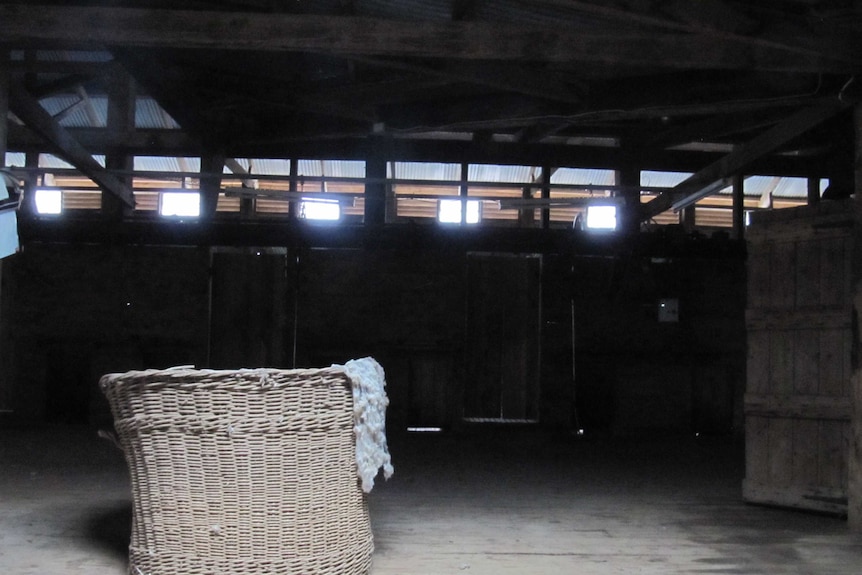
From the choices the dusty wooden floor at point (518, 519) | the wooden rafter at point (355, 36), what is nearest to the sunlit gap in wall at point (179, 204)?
the dusty wooden floor at point (518, 519)

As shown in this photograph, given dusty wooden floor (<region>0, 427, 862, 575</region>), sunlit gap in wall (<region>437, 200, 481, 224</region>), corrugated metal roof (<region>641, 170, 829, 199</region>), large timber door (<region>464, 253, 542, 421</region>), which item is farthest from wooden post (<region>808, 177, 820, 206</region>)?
sunlit gap in wall (<region>437, 200, 481, 224</region>)

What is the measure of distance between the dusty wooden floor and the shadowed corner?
0.03ft

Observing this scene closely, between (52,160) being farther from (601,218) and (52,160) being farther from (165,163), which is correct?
(601,218)

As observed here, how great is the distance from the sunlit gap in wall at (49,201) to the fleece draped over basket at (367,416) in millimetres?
7799

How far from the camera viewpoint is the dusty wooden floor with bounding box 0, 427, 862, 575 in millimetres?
3773

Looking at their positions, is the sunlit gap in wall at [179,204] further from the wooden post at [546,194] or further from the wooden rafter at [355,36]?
the wooden rafter at [355,36]

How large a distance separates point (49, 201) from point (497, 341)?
20.0ft

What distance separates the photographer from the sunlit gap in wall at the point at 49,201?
385 inches

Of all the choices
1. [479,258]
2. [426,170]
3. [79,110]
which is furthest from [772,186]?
[79,110]

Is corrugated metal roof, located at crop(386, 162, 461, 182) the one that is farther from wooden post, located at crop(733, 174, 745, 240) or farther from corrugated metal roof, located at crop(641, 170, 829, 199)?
wooden post, located at crop(733, 174, 745, 240)

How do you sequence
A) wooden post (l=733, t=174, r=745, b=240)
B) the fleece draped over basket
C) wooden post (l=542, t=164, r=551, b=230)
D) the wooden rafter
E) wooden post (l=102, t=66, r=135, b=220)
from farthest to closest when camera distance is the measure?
wooden post (l=733, t=174, r=745, b=240), wooden post (l=542, t=164, r=551, b=230), wooden post (l=102, t=66, r=135, b=220), the wooden rafter, the fleece draped over basket

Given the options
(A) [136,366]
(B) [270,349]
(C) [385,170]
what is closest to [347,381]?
(C) [385,170]

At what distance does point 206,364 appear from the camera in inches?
373

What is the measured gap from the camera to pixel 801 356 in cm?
509
